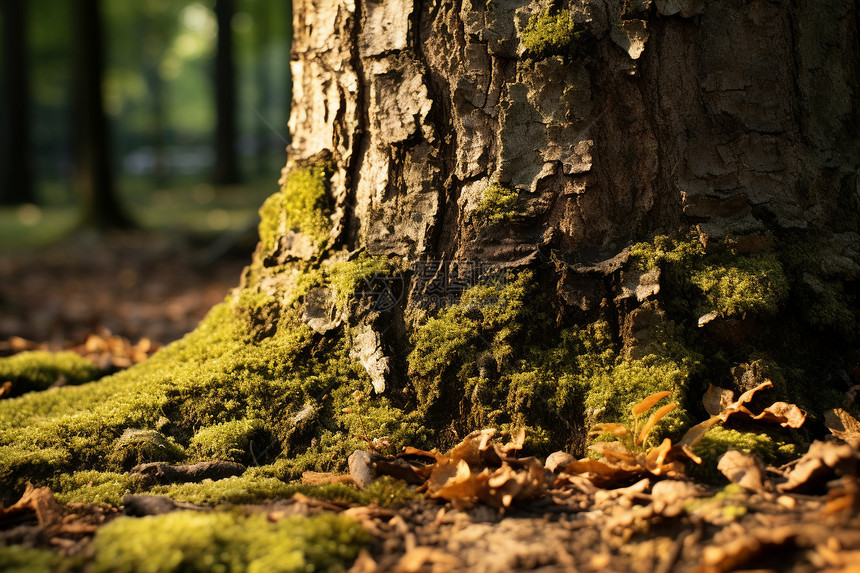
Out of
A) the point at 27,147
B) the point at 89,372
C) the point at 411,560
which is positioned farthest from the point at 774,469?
the point at 27,147

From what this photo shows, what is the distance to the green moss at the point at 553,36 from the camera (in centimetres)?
231

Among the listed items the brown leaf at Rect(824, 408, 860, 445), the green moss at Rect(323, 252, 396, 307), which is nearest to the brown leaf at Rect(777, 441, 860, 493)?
the brown leaf at Rect(824, 408, 860, 445)

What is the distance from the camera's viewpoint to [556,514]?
73.4 inches

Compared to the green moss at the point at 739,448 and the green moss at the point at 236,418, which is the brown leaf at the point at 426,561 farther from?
the green moss at the point at 739,448

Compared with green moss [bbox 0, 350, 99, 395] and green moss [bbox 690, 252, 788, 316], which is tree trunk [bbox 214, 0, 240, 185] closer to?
green moss [bbox 0, 350, 99, 395]

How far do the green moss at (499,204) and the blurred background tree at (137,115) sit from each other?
104 centimetres

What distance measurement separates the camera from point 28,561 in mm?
1595

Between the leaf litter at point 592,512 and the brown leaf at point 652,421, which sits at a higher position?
the brown leaf at point 652,421

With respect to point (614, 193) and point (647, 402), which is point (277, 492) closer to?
point (647, 402)

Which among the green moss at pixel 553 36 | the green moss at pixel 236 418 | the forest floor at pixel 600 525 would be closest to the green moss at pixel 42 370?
the green moss at pixel 236 418

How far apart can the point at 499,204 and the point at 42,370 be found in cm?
279

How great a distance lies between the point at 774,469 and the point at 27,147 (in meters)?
20.0

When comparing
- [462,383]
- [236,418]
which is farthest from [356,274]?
[236,418]

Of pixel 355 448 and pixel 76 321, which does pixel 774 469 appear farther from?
pixel 76 321
